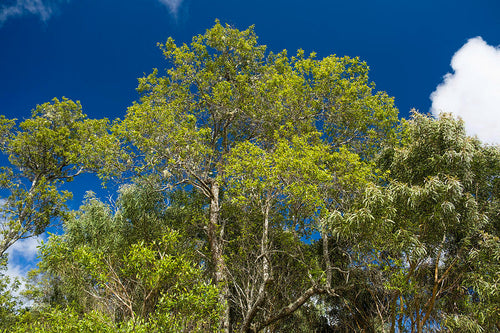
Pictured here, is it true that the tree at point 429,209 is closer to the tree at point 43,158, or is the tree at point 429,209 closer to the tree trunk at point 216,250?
the tree trunk at point 216,250

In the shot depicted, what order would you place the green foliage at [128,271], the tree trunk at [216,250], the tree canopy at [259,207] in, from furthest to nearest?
the tree trunk at [216,250]
the tree canopy at [259,207]
the green foliage at [128,271]

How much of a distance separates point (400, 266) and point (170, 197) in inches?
531

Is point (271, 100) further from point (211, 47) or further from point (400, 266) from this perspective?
point (400, 266)

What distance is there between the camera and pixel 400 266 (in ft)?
42.5

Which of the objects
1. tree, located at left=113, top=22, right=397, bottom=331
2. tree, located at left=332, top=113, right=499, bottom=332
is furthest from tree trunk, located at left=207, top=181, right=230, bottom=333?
tree, located at left=332, top=113, right=499, bottom=332

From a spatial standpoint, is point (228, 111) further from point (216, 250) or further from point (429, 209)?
point (429, 209)

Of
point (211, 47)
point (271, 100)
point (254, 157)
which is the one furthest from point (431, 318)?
point (211, 47)

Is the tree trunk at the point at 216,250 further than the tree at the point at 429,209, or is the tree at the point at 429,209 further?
the tree trunk at the point at 216,250

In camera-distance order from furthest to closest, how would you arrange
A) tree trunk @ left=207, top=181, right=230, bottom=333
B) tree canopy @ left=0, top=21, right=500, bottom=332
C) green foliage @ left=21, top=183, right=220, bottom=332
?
tree trunk @ left=207, top=181, right=230, bottom=333 → tree canopy @ left=0, top=21, right=500, bottom=332 → green foliage @ left=21, top=183, right=220, bottom=332

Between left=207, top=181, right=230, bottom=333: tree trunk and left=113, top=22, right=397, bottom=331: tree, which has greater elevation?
left=113, top=22, right=397, bottom=331: tree

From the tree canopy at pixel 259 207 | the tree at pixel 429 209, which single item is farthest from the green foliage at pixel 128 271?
the tree at pixel 429 209

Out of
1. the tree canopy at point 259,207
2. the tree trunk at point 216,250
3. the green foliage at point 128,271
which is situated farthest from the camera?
the tree trunk at point 216,250

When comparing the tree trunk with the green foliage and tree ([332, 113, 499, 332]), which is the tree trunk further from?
tree ([332, 113, 499, 332])

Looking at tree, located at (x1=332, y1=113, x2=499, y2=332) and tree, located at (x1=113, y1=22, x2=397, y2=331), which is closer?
tree, located at (x1=332, y1=113, x2=499, y2=332)
